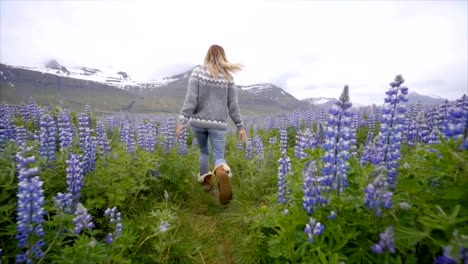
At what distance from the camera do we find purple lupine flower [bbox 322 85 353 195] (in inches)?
104

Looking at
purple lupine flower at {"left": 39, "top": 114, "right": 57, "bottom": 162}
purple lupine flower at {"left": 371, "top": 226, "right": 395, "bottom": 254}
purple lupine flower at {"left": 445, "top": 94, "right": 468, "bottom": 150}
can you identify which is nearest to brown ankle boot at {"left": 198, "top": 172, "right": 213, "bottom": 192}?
purple lupine flower at {"left": 39, "top": 114, "right": 57, "bottom": 162}

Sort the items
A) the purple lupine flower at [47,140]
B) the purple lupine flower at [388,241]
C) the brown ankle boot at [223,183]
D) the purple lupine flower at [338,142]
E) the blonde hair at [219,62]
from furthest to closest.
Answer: the blonde hair at [219,62] → the brown ankle boot at [223,183] → the purple lupine flower at [47,140] → the purple lupine flower at [338,142] → the purple lupine flower at [388,241]

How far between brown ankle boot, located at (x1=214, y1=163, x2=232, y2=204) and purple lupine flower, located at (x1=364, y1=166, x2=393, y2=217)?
115 inches

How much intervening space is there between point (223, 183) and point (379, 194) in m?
3.05

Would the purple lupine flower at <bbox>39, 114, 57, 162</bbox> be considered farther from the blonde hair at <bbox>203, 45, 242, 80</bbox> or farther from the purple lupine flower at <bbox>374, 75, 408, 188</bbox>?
the purple lupine flower at <bbox>374, 75, 408, 188</bbox>

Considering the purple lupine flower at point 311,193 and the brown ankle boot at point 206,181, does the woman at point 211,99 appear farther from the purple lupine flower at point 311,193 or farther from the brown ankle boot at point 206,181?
the purple lupine flower at point 311,193

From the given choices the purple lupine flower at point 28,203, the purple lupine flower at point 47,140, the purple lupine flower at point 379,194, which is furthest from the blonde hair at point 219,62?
the purple lupine flower at point 379,194

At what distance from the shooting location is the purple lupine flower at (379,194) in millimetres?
2201

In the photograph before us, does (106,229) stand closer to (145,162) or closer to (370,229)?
(145,162)

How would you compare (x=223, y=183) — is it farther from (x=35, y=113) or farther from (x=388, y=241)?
(x=35, y=113)

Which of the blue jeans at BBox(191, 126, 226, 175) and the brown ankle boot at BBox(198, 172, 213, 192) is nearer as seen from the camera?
the blue jeans at BBox(191, 126, 226, 175)

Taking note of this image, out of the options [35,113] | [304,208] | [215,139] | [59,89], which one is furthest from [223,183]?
[59,89]

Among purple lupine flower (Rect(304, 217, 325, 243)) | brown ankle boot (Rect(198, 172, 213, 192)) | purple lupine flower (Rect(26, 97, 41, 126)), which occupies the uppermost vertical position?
purple lupine flower (Rect(26, 97, 41, 126))

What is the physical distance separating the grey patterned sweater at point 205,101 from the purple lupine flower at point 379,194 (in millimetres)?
3488
